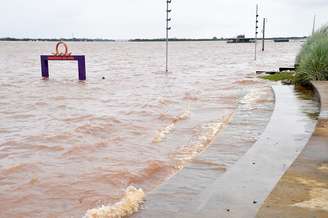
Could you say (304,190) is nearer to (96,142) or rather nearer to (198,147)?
(198,147)

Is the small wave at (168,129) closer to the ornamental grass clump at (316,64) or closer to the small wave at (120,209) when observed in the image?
the small wave at (120,209)

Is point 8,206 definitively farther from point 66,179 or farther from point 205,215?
point 205,215

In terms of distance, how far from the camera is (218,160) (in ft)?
22.0

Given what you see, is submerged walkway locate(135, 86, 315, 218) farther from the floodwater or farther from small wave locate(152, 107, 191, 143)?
small wave locate(152, 107, 191, 143)

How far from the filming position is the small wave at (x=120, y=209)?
4.92 metres

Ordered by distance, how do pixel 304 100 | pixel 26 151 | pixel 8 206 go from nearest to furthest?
pixel 8 206, pixel 26 151, pixel 304 100

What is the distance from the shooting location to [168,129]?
10242mm

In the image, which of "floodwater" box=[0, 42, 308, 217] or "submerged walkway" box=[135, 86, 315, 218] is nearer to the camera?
"submerged walkway" box=[135, 86, 315, 218]

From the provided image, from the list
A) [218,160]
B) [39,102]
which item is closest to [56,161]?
[218,160]

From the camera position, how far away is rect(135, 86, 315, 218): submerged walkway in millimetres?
4473

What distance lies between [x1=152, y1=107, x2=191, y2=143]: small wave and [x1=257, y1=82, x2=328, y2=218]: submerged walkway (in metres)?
3.68

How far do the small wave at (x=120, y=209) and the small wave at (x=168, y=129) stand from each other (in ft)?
12.5

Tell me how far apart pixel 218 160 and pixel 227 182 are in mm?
1438

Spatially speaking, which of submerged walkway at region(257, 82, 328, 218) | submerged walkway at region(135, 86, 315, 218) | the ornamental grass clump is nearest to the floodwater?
submerged walkway at region(135, 86, 315, 218)
